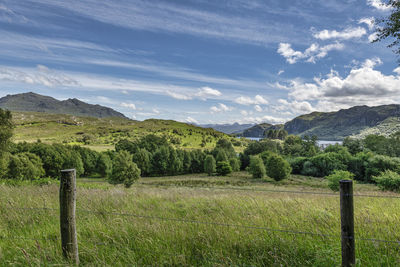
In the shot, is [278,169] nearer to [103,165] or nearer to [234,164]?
[234,164]

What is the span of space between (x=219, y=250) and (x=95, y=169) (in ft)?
290

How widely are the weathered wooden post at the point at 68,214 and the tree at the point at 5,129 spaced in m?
41.3

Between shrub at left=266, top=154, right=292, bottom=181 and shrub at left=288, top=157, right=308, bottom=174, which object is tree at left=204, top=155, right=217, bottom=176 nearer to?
shrub at left=266, top=154, right=292, bottom=181

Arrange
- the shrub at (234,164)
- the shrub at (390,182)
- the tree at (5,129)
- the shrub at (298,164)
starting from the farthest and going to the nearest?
the shrub at (234,164)
the shrub at (298,164)
the tree at (5,129)
the shrub at (390,182)

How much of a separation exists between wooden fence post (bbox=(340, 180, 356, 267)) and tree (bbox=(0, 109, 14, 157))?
44.7 meters

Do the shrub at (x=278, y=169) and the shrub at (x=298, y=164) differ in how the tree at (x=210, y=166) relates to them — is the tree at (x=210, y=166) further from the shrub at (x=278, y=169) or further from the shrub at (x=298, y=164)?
the shrub at (x=298, y=164)

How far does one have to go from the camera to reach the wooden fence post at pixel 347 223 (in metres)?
3.06

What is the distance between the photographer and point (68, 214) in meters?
3.78

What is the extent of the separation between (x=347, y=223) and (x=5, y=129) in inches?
1789

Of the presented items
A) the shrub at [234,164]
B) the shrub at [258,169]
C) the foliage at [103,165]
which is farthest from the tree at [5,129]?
the shrub at [234,164]

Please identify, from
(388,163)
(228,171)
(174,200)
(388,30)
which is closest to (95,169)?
(228,171)

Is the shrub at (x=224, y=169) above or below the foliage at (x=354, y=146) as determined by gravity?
below

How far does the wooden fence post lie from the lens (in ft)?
10.1

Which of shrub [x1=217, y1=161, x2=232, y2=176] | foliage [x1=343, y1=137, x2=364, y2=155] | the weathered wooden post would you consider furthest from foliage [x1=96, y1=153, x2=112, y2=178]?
foliage [x1=343, y1=137, x2=364, y2=155]
